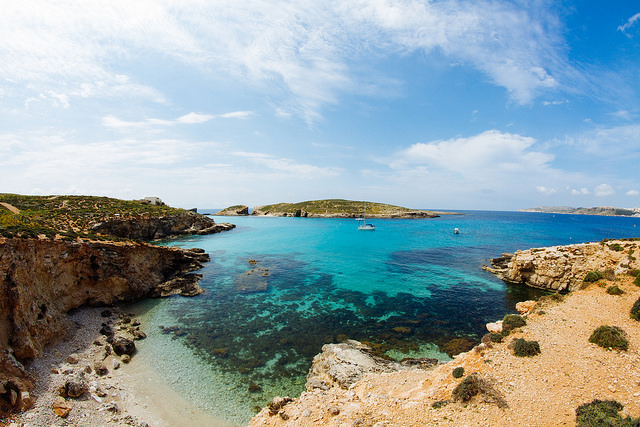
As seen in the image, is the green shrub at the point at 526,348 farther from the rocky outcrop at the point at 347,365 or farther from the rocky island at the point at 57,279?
the rocky island at the point at 57,279

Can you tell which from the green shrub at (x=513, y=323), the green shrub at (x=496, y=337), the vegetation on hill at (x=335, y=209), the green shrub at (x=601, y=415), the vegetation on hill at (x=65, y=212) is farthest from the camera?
the vegetation on hill at (x=335, y=209)

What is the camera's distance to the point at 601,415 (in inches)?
306

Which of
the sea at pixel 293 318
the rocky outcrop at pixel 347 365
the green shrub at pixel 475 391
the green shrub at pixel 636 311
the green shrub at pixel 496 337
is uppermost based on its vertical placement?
the green shrub at pixel 636 311

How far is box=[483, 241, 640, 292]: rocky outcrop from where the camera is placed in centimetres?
2426

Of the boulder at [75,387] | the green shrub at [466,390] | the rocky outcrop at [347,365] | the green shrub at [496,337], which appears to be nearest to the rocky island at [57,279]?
the boulder at [75,387]

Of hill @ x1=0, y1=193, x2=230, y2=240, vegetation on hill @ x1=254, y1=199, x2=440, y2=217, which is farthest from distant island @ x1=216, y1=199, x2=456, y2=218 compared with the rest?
hill @ x1=0, y1=193, x2=230, y2=240

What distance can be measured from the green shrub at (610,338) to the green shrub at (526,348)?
302 cm

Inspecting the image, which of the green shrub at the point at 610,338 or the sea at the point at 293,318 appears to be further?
the sea at the point at 293,318

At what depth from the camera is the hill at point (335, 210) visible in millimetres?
145363

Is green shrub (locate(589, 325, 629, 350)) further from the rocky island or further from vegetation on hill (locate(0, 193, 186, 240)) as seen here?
vegetation on hill (locate(0, 193, 186, 240))

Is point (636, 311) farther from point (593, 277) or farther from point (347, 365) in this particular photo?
point (347, 365)

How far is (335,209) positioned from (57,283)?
136m

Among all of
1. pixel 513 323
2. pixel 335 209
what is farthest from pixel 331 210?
pixel 513 323

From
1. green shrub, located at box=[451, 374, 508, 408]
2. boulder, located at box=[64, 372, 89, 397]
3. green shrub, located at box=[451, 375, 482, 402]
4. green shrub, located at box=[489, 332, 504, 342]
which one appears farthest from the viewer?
green shrub, located at box=[489, 332, 504, 342]
